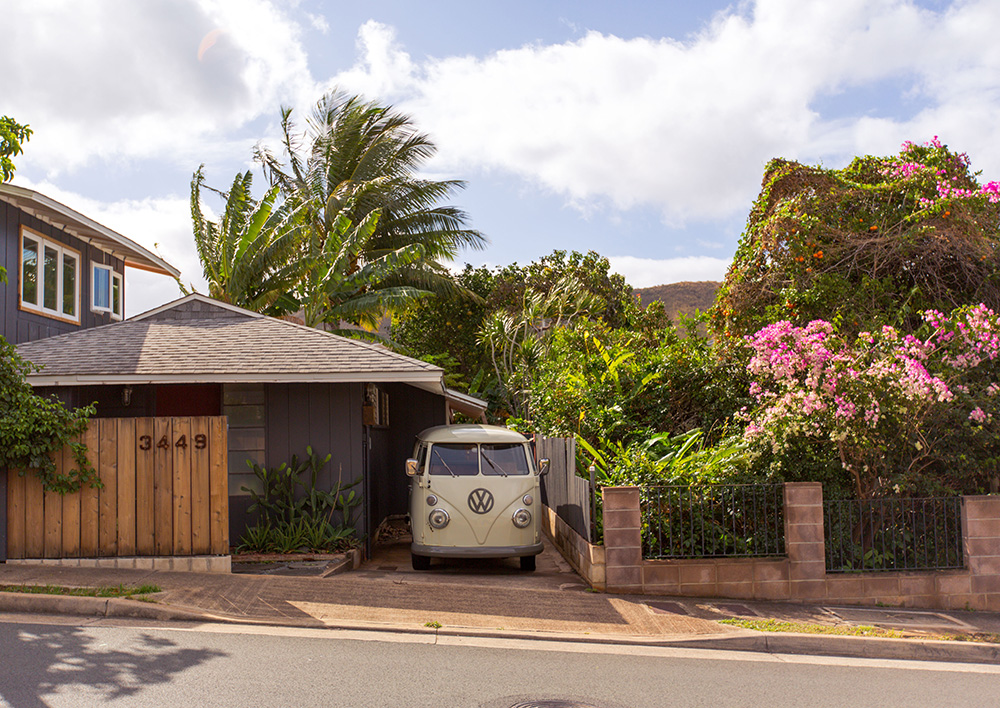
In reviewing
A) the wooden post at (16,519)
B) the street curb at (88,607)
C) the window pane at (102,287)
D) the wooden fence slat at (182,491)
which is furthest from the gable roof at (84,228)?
the street curb at (88,607)

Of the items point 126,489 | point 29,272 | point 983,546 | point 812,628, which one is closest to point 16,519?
point 126,489

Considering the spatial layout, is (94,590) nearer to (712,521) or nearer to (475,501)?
(475,501)

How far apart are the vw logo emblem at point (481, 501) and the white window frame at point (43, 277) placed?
907cm

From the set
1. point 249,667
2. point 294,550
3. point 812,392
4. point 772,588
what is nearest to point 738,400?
point 812,392

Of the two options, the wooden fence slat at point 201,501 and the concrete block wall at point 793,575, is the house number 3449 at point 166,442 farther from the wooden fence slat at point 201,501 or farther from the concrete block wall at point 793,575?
the concrete block wall at point 793,575

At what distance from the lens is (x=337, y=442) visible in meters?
11.3

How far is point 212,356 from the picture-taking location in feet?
36.4

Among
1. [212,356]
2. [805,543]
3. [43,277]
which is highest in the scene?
[43,277]

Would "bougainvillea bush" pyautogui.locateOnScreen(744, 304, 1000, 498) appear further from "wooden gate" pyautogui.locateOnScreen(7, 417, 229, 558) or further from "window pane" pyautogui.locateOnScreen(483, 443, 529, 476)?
"wooden gate" pyautogui.locateOnScreen(7, 417, 229, 558)

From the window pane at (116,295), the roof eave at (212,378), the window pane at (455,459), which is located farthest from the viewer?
the window pane at (116,295)

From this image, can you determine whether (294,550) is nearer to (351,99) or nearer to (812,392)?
(812,392)

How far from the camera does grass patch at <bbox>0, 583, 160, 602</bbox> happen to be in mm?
7527

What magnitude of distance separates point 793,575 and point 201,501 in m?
6.91

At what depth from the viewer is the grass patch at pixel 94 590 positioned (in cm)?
753
